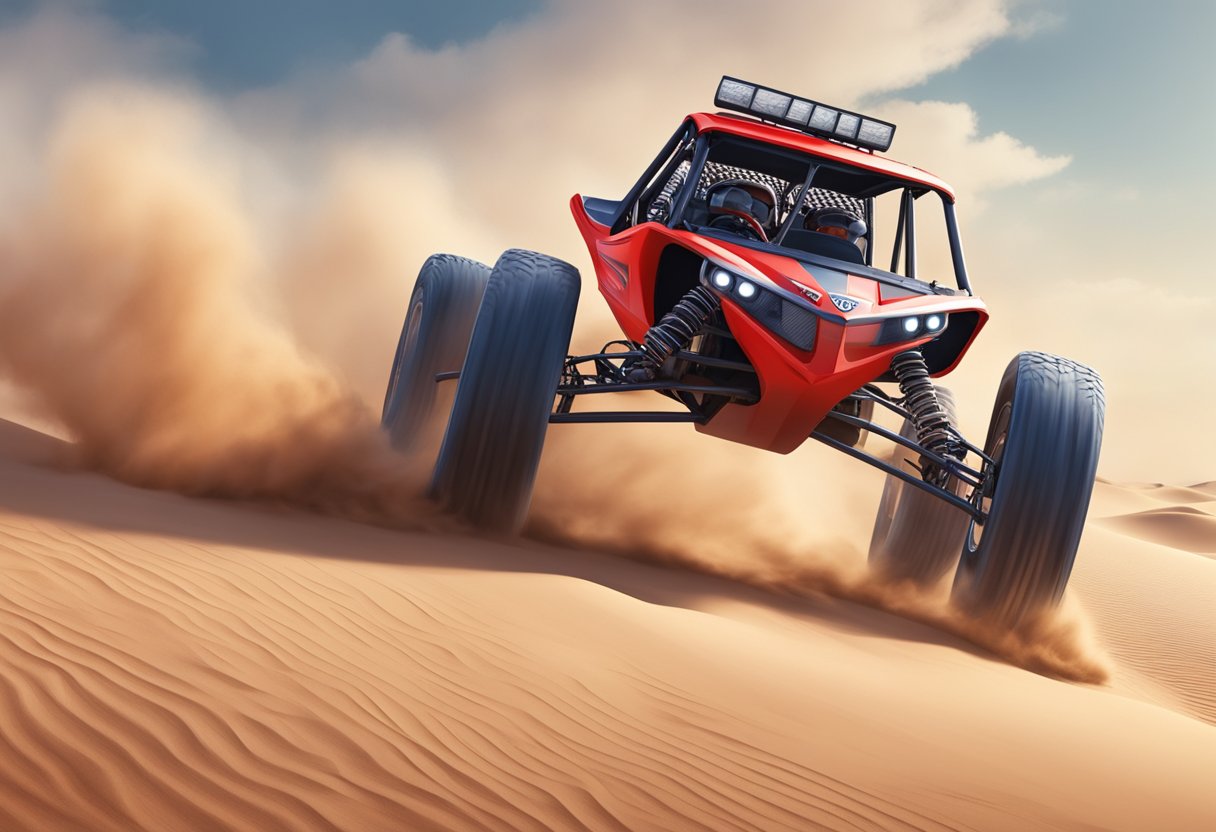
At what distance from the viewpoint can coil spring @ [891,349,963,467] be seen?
197 inches

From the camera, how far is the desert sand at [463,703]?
7.07 feet

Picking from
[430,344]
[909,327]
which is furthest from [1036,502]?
[430,344]

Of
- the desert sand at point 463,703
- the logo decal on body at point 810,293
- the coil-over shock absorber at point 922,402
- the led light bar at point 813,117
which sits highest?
the led light bar at point 813,117

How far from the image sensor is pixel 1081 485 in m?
4.88

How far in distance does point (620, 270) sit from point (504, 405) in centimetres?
130

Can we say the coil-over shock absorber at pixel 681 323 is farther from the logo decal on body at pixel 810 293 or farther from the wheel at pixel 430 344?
the wheel at pixel 430 344

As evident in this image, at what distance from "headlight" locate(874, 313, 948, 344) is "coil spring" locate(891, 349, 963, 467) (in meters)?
0.22

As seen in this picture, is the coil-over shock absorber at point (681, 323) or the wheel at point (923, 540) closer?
the coil-over shock absorber at point (681, 323)

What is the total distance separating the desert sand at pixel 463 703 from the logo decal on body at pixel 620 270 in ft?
5.23

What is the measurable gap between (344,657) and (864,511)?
10.3 metres

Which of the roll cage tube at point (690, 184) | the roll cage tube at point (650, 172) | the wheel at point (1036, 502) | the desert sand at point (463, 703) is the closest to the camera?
the desert sand at point (463, 703)

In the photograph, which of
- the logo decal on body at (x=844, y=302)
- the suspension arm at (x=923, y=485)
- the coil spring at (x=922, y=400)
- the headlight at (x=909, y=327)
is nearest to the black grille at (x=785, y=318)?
the logo decal on body at (x=844, y=302)

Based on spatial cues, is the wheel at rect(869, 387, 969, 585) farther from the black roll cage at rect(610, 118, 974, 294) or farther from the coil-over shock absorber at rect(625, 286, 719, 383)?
the coil-over shock absorber at rect(625, 286, 719, 383)

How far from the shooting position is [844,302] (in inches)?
179
